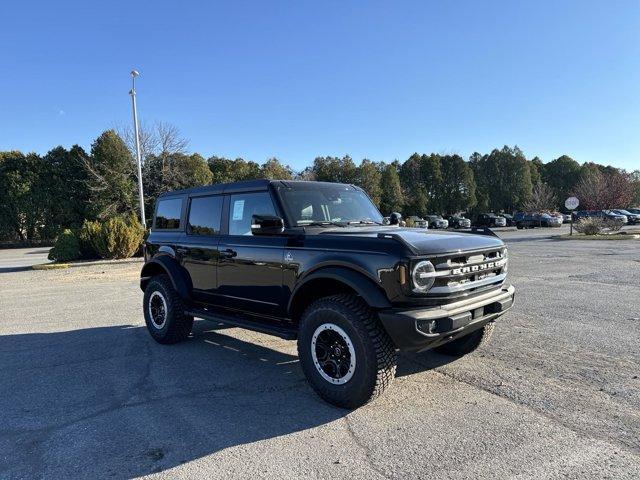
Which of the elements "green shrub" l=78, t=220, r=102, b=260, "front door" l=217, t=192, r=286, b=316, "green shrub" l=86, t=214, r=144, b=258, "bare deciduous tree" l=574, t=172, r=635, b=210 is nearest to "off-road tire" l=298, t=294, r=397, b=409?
"front door" l=217, t=192, r=286, b=316

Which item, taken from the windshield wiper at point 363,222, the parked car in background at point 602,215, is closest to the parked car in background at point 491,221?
the parked car in background at point 602,215

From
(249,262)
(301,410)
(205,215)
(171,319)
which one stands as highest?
(205,215)

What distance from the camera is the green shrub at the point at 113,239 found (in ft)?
59.0

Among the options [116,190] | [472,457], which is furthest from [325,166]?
[472,457]

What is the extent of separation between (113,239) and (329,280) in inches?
634

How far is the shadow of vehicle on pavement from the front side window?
1.56m

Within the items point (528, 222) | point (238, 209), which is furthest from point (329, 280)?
point (528, 222)

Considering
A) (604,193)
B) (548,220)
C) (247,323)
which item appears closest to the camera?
(247,323)

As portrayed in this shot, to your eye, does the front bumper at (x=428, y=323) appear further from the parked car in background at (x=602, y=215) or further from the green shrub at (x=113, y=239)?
the parked car in background at (x=602, y=215)

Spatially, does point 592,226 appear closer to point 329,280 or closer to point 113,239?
point 113,239

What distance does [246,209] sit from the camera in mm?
5023

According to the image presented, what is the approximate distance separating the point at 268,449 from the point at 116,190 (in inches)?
1180

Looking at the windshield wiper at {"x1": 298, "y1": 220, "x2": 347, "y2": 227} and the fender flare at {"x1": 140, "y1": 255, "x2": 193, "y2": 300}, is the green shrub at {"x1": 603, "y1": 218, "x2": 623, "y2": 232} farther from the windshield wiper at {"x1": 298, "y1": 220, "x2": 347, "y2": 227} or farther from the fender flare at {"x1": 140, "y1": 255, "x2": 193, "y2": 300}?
Result: the fender flare at {"x1": 140, "y1": 255, "x2": 193, "y2": 300}

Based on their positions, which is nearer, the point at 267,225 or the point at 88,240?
the point at 267,225
